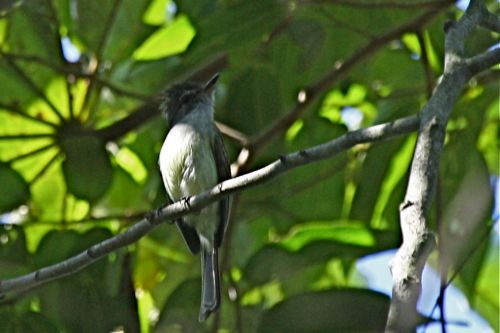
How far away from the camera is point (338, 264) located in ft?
17.3

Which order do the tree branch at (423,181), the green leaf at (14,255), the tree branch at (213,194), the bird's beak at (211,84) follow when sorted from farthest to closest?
the bird's beak at (211,84)
the green leaf at (14,255)
the tree branch at (213,194)
the tree branch at (423,181)

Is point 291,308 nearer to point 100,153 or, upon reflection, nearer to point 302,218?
point 302,218

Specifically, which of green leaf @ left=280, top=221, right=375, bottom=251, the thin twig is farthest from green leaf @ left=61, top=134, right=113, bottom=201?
the thin twig

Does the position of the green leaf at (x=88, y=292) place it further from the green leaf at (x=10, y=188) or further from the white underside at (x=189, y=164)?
the white underside at (x=189, y=164)

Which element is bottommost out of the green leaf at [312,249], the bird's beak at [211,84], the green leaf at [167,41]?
the green leaf at [312,249]

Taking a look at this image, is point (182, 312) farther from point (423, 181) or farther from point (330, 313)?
point (423, 181)

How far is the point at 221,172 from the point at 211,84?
0.60 m

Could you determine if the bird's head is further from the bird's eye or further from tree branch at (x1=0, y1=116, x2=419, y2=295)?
tree branch at (x1=0, y1=116, x2=419, y2=295)

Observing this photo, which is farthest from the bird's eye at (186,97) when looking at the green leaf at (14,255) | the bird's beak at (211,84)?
the green leaf at (14,255)

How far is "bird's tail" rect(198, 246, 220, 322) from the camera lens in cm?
434

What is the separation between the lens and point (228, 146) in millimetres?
5762

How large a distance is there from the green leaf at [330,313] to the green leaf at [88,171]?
1.43 meters

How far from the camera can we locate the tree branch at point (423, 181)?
2502 millimetres

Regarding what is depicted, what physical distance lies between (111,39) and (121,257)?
4.15ft
